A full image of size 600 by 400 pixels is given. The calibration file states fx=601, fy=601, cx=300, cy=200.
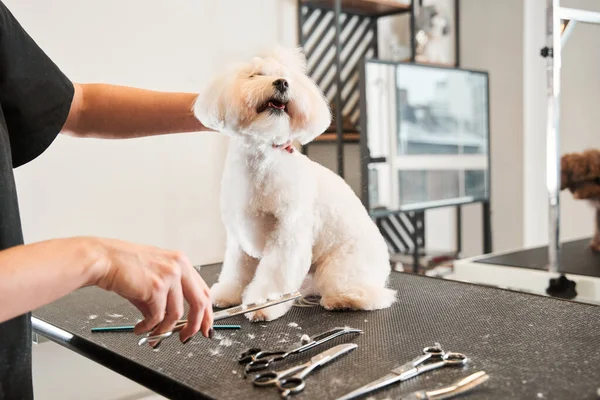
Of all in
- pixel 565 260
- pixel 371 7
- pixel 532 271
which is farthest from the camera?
pixel 371 7

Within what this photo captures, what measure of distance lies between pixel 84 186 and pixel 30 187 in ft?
0.60

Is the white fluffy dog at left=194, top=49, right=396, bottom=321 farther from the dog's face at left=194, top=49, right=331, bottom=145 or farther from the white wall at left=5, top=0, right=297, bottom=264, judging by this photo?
the white wall at left=5, top=0, right=297, bottom=264

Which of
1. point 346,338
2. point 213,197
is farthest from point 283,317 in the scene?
point 213,197

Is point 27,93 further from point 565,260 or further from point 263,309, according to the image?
point 565,260

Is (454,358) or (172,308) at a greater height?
(172,308)

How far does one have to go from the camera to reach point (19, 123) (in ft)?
2.98

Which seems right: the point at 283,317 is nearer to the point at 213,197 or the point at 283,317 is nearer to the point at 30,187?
the point at 30,187

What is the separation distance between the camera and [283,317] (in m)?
1.05

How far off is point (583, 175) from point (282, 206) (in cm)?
133

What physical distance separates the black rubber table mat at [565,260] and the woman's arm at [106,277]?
4.61 ft

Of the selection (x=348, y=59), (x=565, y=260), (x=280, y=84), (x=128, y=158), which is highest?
(x=348, y=59)

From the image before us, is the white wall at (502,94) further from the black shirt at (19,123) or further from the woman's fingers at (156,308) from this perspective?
the woman's fingers at (156,308)

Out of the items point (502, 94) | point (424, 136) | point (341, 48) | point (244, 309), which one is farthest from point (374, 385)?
point (502, 94)

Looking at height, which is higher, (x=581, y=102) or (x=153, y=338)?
(x=581, y=102)
